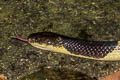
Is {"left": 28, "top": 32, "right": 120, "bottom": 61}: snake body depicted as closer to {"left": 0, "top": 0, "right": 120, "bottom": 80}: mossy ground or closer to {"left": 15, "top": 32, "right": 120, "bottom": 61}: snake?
{"left": 15, "top": 32, "right": 120, "bottom": 61}: snake

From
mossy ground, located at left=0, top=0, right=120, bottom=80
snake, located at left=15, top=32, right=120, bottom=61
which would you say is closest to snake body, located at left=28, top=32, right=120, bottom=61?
snake, located at left=15, top=32, right=120, bottom=61

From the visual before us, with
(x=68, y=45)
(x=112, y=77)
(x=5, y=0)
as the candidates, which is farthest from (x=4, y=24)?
(x=112, y=77)

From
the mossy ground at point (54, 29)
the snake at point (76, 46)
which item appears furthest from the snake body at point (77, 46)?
the mossy ground at point (54, 29)

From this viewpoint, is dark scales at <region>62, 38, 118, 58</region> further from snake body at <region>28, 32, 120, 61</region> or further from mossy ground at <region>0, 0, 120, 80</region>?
mossy ground at <region>0, 0, 120, 80</region>

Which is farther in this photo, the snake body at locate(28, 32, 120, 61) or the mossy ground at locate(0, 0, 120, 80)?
the snake body at locate(28, 32, 120, 61)

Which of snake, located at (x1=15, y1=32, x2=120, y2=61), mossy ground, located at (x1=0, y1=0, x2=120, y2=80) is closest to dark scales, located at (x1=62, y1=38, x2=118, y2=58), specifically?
snake, located at (x1=15, y1=32, x2=120, y2=61)

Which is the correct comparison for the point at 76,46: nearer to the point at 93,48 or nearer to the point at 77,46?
the point at 77,46

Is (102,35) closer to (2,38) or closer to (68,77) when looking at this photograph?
(68,77)

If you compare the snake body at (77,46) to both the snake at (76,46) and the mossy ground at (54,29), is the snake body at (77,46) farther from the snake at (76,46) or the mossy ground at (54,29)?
the mossy ground at (54,29)
